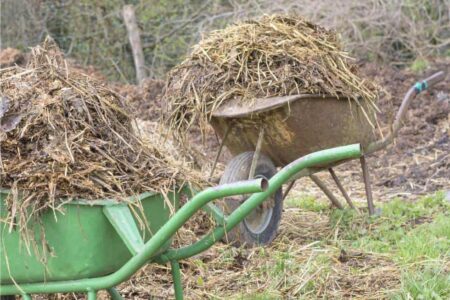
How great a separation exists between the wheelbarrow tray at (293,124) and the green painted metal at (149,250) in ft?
6.11

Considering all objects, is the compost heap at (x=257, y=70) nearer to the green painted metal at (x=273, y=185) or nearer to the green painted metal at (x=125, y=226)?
the green painted metal at (x=273, y=185)

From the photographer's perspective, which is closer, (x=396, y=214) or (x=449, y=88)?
(x=396, y=214)

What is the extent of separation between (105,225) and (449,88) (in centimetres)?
680

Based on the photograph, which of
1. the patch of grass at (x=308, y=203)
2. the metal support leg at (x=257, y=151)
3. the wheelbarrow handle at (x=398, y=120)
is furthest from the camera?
the patch of grass at (x=308, y=203)

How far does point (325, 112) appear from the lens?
4.44 m

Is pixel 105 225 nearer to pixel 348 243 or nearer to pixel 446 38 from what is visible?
pixel 348 243

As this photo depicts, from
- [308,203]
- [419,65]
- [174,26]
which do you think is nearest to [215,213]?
[308,203]

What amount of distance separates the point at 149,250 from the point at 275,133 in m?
2.19

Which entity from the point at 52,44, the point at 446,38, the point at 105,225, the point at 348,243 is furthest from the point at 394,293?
the point at 446,38

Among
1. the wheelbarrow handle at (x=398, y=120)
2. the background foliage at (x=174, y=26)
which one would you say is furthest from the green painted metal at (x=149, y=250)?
the background foliage at (x=174, y=26)

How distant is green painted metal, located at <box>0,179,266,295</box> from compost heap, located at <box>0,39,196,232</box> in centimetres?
21

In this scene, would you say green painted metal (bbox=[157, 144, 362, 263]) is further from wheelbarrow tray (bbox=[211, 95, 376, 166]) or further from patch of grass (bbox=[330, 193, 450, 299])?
wheelbarrow tray (bbox=[211, 95, 376, 166])

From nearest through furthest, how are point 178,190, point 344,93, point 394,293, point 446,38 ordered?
Result: point 178,190 → point 394,293 → point 344,93 → point 446,38

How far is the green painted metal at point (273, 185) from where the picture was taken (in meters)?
2.30
